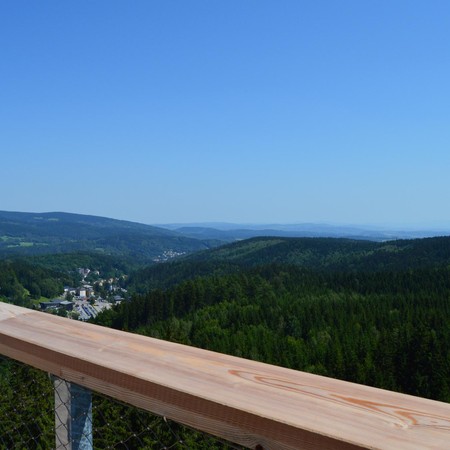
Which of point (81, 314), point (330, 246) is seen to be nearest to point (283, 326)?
point (81, 314)

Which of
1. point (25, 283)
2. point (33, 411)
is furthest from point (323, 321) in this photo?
point (25, 283)

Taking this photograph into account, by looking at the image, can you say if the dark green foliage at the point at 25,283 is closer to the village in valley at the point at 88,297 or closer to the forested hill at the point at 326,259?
the village in valley at the point at 88,297

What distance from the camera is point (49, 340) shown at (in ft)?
6.76

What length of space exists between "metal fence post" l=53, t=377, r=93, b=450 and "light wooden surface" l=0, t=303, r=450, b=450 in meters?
0.06

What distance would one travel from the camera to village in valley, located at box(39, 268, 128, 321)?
124812 millimetres

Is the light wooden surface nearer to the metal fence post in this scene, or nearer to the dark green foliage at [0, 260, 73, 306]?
the metal fence post

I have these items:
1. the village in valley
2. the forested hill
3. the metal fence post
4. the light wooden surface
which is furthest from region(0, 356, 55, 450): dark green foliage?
the forested hill

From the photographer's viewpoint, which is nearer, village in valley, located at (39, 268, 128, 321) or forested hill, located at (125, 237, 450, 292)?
village in valley, located at (39, 268, 128, 321)

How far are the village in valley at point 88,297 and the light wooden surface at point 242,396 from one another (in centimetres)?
11729

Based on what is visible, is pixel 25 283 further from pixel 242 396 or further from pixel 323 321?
pixel 242 396

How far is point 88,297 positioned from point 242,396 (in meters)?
160

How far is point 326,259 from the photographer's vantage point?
567ft

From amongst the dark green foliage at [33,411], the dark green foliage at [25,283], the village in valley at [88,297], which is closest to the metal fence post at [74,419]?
the dark green foliage at [33,411]

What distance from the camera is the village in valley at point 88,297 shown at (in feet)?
409
